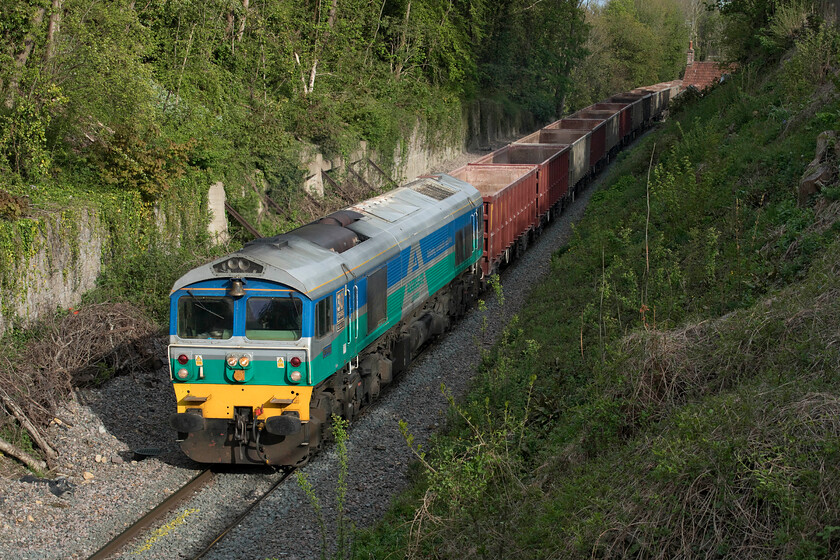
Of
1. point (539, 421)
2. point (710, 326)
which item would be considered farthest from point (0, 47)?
point (710, 326)

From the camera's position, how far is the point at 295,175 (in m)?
25.6

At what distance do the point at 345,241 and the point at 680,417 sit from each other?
21.7 ft

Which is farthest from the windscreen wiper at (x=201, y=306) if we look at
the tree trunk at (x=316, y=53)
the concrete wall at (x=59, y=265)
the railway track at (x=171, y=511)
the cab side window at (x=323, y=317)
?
the tree trunk at (x=316, y=53)

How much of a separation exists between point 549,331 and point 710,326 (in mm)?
5209

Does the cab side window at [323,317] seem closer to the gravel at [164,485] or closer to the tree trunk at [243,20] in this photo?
the gravel at [164,485]

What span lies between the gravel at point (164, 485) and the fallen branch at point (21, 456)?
229 millimetres

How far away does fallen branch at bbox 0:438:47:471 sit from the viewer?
1102cm

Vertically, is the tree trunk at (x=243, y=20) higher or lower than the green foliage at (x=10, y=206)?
higher

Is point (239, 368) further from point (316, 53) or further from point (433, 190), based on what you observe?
point (316, 53)

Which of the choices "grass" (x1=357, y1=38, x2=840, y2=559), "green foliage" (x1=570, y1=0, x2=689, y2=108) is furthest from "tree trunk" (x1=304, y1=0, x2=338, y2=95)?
"green foliage" (x1=570, y1=0, x2=689, y2=108)

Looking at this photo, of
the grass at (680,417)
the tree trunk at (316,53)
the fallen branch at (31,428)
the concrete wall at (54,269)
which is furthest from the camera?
the tree trunk at (316,53)

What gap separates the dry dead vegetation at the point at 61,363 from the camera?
37.9 feet

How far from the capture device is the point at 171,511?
10125 mm

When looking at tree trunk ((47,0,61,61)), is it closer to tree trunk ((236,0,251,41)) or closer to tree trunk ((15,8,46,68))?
tree trunk ((15,8,46,68))
